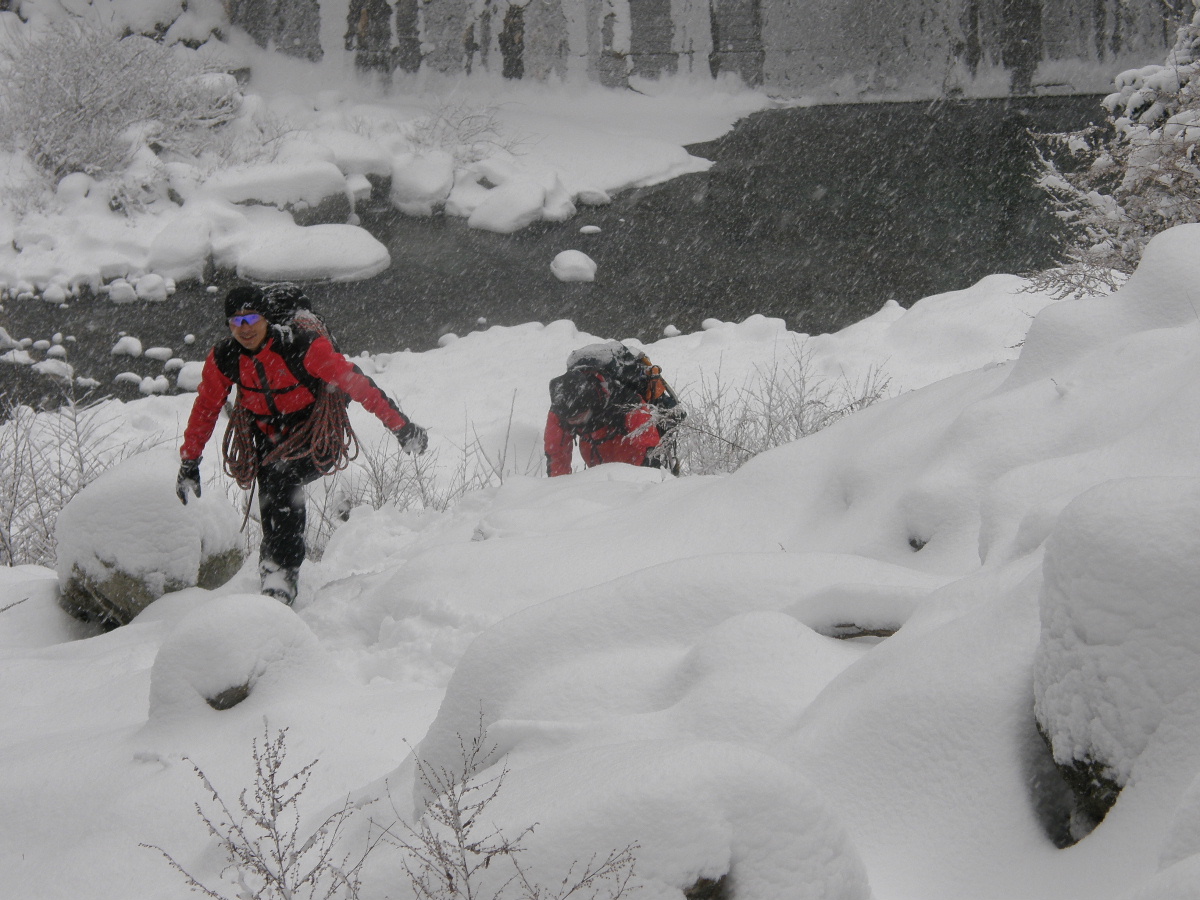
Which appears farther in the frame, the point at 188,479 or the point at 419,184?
the point at 419,184

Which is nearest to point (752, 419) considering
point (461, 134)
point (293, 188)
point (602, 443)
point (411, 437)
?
point (602, 443)

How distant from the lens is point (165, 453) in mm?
4875

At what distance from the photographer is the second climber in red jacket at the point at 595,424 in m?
5.52

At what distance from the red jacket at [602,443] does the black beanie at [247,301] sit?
1934 mm

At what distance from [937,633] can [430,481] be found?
241 inches

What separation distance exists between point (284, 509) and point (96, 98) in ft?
45.0

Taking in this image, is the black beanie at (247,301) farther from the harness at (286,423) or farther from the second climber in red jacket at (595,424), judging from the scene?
the second climber in red jacket at (595,424)

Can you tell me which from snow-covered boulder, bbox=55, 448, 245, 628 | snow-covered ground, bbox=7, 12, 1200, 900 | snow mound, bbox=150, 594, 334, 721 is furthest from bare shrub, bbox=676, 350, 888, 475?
snow mound, bbox=150, 594, 334, 721

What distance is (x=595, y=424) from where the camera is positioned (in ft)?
18.9

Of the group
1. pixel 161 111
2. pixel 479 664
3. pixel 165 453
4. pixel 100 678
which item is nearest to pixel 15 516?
pixel 165 453

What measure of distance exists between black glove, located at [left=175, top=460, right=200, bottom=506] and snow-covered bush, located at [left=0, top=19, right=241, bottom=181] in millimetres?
12031

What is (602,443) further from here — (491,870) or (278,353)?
(491,870)

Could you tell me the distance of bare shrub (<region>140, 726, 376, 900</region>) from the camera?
5.39ft

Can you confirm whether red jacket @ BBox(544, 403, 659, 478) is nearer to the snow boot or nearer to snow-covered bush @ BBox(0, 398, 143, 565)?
the snow boot
